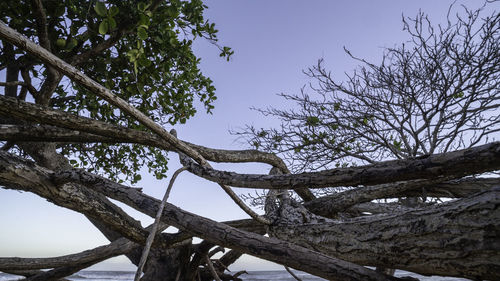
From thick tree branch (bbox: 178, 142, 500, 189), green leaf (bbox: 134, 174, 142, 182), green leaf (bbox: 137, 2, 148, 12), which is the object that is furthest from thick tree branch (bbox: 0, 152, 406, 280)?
green leaf (bbox: 134, 174, 142, 182)

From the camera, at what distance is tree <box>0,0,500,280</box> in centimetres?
130

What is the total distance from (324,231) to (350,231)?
17cm

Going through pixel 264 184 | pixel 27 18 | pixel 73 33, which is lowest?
pixel 264 184

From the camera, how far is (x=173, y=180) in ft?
5.67

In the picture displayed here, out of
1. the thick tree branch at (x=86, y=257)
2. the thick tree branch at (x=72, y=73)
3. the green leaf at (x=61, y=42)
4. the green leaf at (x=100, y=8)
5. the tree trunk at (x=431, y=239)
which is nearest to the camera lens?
the tree trunk at (x=431, y=239)

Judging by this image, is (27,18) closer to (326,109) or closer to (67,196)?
(67,196)

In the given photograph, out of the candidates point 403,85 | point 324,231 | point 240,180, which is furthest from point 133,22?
point 403,85

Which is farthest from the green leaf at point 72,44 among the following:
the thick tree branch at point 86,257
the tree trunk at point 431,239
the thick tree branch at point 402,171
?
the tree trunk at point 431,239

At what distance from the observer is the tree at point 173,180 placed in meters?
1.30

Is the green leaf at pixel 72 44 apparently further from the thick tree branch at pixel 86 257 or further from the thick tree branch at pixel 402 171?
the thick tree branch at pixel 402 171

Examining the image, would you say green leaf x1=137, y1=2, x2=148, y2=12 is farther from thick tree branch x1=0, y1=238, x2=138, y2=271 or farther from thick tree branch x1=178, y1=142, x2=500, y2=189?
thick tree branch x1=0, y1=238, x2=138, y2=271

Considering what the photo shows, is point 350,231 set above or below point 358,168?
below

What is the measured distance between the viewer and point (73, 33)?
3178 mm

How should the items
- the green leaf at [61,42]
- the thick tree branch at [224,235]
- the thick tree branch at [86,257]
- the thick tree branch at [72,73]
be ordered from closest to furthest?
the thick tree branch at [224,235], the thick tree branch at [72,73], the green leaf at [61,42], the thick tree branch at [86,257]
